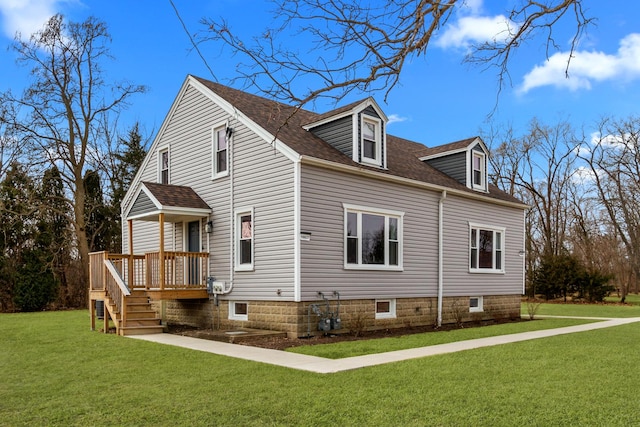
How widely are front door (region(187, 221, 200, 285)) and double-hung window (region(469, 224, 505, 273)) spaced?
A: 874cm

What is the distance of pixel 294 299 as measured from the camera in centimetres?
1234

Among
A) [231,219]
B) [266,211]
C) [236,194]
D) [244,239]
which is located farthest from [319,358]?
[236,194]

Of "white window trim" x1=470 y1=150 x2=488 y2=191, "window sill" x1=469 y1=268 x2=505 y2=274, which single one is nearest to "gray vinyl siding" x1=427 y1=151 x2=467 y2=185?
"white window trim" x1=470 y1=150 x2=488 y2=191

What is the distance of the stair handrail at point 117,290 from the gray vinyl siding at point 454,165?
36.5 feet

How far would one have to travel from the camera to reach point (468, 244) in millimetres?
17547

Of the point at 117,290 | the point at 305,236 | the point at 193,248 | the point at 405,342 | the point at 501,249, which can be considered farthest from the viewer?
the point at 501,249

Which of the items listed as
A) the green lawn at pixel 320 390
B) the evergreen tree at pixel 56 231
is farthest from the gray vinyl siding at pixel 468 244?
the evergreen tree at pixel 56 231

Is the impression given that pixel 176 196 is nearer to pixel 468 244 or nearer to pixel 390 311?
pixel 390 311

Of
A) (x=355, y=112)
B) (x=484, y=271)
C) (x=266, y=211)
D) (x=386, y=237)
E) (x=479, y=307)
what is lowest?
(x=479, y=307)

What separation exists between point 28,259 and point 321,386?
21.2 m

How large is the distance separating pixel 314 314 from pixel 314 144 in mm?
4418

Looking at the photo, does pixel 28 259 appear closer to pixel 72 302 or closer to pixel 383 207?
pixel 72 302

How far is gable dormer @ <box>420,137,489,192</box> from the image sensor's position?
18.2 meters

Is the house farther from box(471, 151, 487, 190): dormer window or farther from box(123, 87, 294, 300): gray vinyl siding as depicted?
box(471, 151, 487, 190): dormer window
